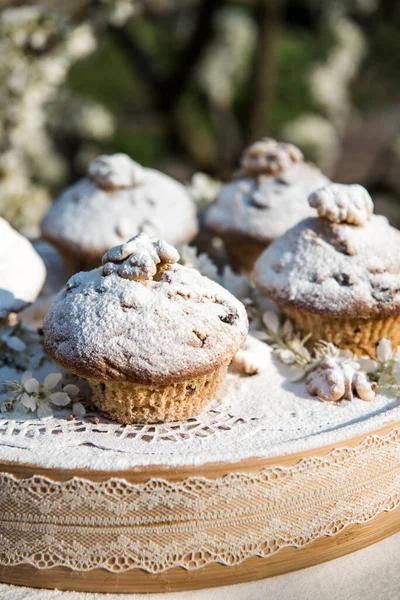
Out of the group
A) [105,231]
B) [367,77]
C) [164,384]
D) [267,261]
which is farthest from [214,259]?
[367,77]

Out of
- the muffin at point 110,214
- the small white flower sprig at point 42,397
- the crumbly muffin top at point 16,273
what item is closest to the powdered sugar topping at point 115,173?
the muffin at point 110,214

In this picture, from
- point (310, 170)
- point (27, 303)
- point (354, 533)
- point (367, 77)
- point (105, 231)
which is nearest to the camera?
point (354, 533)

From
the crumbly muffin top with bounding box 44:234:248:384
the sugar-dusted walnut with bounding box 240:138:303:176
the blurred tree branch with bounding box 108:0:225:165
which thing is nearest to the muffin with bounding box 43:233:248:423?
the crumbly muffin top with bounding box 44:234:248:384

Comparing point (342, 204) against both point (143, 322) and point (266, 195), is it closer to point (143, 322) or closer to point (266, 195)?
point (266, 195)

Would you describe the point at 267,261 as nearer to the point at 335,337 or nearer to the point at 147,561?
the point at 335,337

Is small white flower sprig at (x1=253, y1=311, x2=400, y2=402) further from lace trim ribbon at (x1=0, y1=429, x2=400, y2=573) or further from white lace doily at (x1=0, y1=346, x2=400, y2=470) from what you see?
lace trim ribbon at (x1=0, y1=429, x2=400, y2=573)

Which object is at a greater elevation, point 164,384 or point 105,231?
point 164,384
